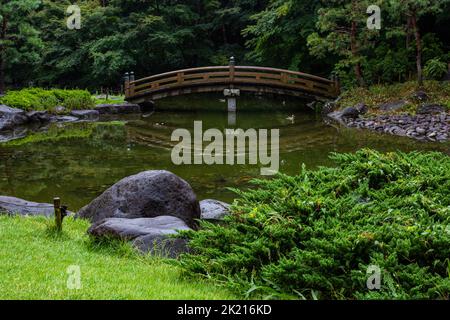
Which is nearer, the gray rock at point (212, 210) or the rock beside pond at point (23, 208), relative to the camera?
the rock beside pond at point (23, 208)

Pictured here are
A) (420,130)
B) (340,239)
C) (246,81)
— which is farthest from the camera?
(246,81)

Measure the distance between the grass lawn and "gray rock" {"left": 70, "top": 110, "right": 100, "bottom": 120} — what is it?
17307 millimetres

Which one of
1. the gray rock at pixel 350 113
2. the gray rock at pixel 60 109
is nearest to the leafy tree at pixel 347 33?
the gray rock at pixel 350 113

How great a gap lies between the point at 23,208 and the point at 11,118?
1338cm

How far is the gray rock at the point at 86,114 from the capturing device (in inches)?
966

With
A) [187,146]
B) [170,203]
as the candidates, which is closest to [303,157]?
[187,146]

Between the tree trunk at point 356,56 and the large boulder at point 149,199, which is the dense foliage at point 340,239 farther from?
the tree trunk at point 356,56

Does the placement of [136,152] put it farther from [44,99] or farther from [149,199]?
Result: [44,99]

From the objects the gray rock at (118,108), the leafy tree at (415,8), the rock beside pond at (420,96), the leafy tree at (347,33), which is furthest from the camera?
the gray rock at (118,108)

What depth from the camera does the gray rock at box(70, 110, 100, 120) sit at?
24531mm

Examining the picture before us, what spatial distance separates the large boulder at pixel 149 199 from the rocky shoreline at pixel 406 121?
1156 centimetres

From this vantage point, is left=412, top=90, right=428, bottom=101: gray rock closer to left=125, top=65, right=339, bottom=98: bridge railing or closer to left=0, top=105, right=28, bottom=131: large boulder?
left=125, top=65, right=339, bottom=98: bridge railing

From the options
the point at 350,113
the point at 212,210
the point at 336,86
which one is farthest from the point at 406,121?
the point at 212,210

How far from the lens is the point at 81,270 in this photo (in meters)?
5.81
